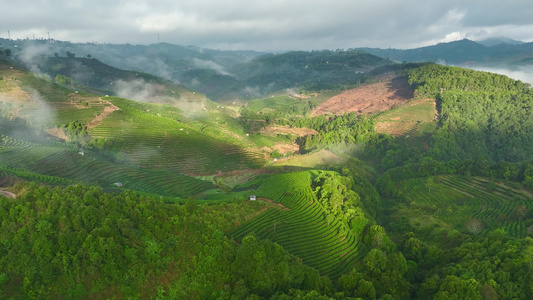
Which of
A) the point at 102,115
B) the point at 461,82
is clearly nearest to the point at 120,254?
the point at 102,115

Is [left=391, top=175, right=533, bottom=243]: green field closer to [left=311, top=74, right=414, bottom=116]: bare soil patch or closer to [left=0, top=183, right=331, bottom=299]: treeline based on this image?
[left=0, top=183, right=331, bottom=299]: treeline

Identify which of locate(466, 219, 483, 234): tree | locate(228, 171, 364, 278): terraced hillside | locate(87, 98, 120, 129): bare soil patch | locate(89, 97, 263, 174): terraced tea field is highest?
locate(87, 98, 120, 129): bare soil patch

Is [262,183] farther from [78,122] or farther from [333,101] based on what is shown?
[333,101]

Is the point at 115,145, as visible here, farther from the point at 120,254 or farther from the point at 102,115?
the point at 120,254

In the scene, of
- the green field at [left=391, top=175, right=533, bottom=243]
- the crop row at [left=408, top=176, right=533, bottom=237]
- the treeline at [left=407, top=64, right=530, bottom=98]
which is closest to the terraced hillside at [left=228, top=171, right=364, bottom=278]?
the green field at [left=391, top=175, right=533, bottom=243]

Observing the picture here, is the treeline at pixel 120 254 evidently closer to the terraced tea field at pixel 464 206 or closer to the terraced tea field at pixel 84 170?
the terraced tea field at pixel 84 170

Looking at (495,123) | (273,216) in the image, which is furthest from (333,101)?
(273,216)
